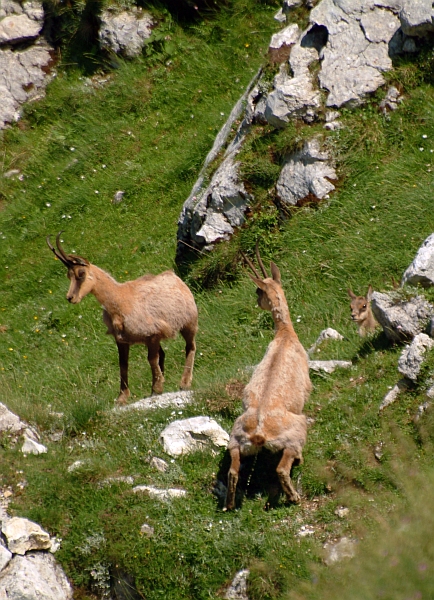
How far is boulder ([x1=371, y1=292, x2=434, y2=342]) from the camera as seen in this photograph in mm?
9406

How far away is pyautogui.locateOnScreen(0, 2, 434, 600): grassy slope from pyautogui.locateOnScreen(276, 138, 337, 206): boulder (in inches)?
10.1

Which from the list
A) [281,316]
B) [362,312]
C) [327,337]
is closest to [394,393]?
[281,316]

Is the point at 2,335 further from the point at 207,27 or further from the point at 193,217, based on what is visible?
the point at 207,27

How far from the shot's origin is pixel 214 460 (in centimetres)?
816

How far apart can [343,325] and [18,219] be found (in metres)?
8.25

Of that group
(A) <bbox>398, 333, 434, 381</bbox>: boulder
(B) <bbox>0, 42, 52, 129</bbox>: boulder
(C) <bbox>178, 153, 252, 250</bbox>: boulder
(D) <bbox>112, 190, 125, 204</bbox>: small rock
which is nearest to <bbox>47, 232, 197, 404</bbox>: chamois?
(A) <bbox>398, 333, 434, 381</bbox>: boulder

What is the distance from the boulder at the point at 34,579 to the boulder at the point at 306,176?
8378 mm

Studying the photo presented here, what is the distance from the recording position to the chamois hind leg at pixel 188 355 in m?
11.0

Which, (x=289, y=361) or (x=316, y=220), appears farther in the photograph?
(x=316, y=220)

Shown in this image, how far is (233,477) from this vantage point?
23.7ft

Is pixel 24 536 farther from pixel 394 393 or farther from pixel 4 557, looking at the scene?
pixel 394 393

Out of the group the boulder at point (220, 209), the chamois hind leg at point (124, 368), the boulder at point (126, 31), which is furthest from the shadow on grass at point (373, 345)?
the boulder at point (126, 31)

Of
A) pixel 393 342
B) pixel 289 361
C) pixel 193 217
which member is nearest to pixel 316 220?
pixel 193 217

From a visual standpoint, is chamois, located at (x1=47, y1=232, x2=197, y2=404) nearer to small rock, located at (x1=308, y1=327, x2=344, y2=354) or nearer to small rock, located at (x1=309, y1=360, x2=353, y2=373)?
small rock, located at (x1=308, y1=327, x2=344, y2=354)
